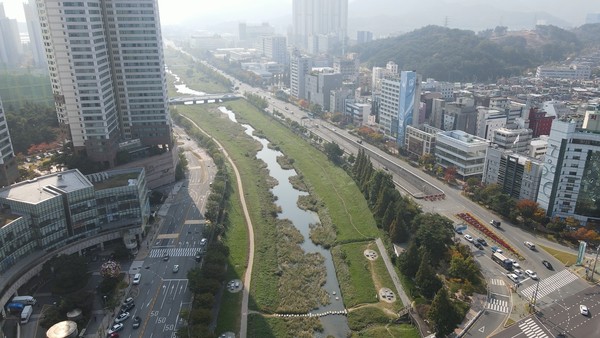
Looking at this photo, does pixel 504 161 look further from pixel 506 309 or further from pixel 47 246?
pixel 47 246

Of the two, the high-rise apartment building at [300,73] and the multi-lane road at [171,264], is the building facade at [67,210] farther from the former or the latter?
the high-rise apartment building at [300,73]

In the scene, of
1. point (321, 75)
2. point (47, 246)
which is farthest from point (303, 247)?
point (321, 75)

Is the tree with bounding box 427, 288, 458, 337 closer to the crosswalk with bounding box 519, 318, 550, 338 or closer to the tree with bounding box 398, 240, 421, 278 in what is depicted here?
the crosswalk with bounding box 519, 318, 550, 338

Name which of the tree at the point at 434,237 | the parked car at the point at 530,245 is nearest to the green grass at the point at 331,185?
the tree at the point at 434,237

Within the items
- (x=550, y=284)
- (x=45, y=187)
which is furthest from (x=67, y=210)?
(x=550, y=284)

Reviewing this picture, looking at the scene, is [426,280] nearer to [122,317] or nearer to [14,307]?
[122,317]

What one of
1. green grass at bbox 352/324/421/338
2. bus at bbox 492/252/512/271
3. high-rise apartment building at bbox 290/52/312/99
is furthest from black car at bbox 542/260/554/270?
high-rise apartment building at bbox 290/52/312/99
